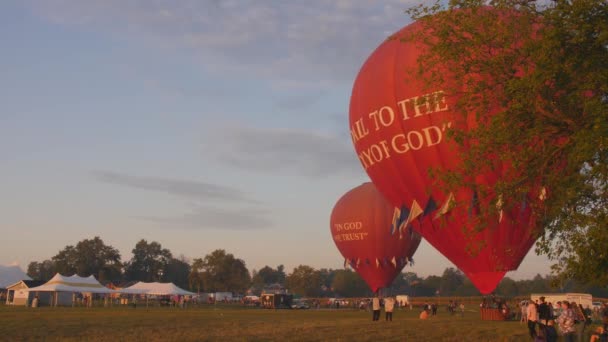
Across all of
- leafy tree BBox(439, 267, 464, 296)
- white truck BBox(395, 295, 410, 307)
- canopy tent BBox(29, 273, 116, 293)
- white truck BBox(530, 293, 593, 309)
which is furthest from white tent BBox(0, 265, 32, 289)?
leafy tree BBox(439, 267, 464, 296)

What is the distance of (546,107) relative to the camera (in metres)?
14.5

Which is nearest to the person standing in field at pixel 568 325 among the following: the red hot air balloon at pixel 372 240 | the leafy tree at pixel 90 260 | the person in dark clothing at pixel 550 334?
the person in dark clothing at pixel 550 334

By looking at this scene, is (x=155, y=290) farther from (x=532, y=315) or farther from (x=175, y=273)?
(x=175, y=273)

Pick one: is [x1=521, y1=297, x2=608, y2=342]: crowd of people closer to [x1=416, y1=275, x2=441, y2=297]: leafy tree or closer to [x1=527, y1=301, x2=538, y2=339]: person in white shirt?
[x1=527, y1=301, x2=538, y2=339]: person in white shirt

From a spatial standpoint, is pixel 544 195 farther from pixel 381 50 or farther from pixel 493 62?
pixel 381 50

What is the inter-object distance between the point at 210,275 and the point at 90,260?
45.3 m

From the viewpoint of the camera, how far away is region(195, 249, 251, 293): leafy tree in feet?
343

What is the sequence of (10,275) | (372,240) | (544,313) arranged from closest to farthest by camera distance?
1. (544,313)
2. (372,240)
3. (10,275)

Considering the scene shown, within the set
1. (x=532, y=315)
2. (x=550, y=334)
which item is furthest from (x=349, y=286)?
(x=550, y=334)

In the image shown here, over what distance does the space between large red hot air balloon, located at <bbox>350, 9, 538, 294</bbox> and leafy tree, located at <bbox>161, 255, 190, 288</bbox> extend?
129 meters

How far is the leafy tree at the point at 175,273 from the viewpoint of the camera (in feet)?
512

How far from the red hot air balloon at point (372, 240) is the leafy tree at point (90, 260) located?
8696cm

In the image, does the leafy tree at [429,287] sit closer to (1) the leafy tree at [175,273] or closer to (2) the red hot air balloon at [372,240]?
(1) the leafy tree at [175,273]

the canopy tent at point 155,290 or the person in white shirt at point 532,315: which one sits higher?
the canopy tent at point 155,290
